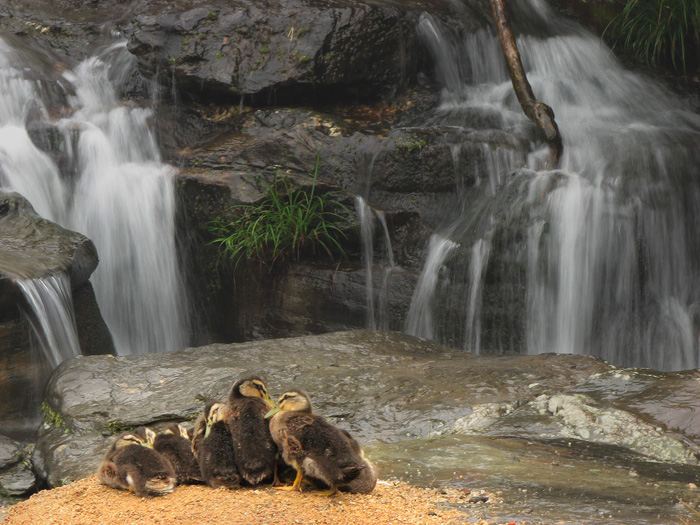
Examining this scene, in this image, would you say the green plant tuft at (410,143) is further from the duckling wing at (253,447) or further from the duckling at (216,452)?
the duckling wing at (253,447)

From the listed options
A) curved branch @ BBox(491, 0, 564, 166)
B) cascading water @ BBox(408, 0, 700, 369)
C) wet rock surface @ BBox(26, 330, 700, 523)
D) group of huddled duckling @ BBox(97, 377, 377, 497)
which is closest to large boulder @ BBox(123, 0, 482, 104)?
curved branch @ BBox(491, 0, 564, 166)

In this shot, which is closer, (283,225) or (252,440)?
(252,440)

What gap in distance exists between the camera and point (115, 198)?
9.31 metres

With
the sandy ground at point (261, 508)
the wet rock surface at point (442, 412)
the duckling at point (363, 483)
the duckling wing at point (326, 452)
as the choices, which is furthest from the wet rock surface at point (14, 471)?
the duckling at point (363, 483)

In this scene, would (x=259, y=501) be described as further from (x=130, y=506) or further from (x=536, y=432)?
(x=536, y=432)

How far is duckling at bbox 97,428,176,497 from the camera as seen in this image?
343cm

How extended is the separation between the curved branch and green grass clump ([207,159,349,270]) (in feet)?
8.10

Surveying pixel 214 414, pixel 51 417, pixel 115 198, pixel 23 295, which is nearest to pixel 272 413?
pixel 214 414

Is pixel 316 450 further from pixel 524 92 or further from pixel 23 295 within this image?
pixel 524 92

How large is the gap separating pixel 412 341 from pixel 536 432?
263cm

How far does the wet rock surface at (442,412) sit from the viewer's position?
357 centimetres

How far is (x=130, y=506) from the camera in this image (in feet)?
11.1

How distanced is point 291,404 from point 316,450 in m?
0.34

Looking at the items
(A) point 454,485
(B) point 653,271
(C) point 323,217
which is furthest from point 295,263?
(A) point 454,485
